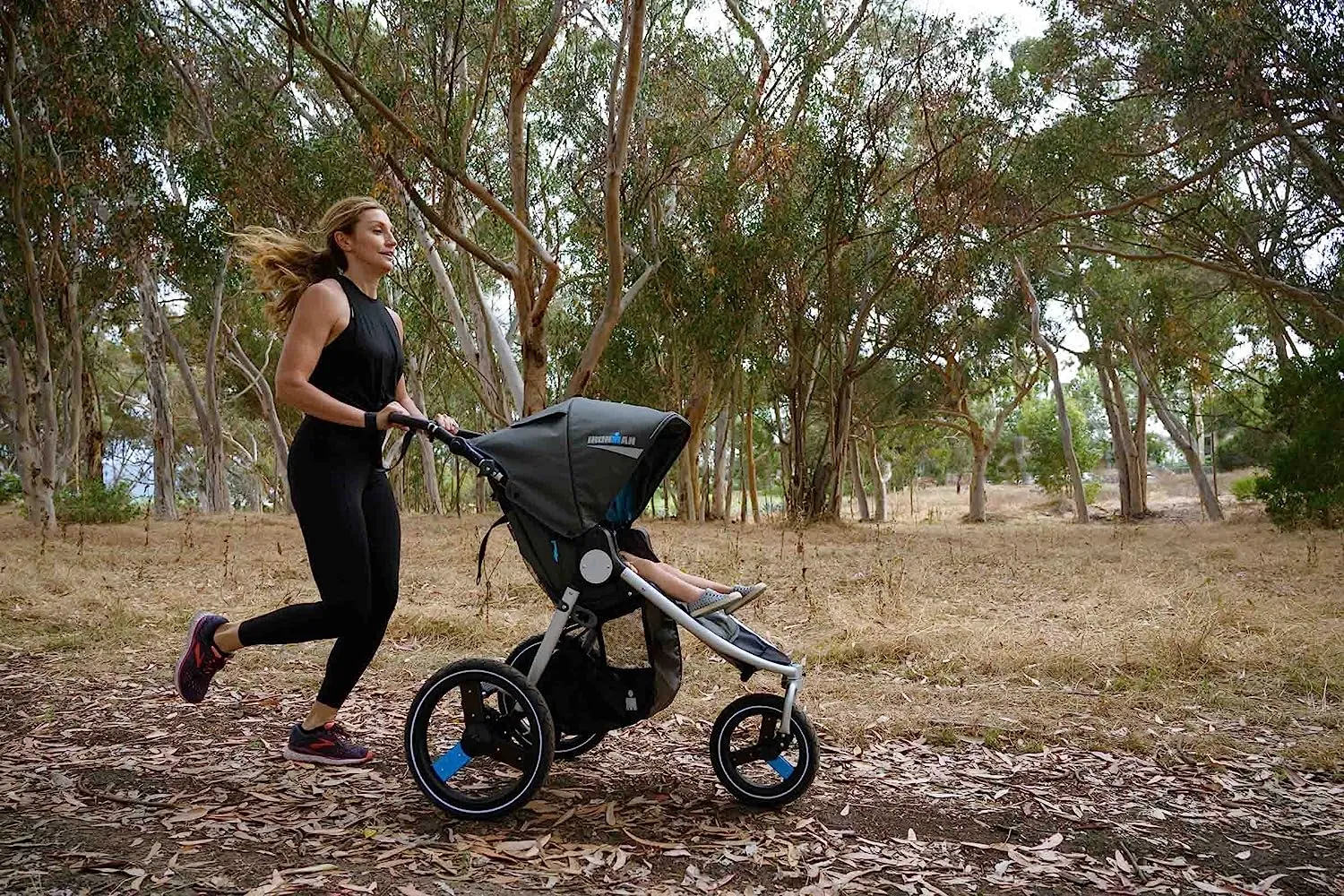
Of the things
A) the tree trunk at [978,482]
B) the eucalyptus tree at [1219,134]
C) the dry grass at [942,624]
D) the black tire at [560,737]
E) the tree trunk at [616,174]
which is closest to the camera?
the black tire at [560,737]

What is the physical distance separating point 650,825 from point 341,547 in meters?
1.31

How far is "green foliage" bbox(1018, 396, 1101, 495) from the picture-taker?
117 ft

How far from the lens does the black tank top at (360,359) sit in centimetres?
328

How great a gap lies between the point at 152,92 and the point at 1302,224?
15477 mm

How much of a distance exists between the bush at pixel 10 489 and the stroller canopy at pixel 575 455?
19.0 meters

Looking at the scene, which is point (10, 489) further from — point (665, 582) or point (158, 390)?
point (665, 582)

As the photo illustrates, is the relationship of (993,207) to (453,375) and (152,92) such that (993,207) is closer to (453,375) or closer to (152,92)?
(152,92)

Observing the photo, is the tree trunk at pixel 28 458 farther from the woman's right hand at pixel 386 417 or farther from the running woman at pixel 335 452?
the woman's right hand at pixel 386 417

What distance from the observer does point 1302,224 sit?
1395 centimetres

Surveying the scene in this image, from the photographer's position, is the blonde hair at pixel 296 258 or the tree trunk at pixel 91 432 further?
the tree trunk at pixel 91 432

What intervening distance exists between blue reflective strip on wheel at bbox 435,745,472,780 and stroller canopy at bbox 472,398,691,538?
30.0 inches

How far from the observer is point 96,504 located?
45.0 ft

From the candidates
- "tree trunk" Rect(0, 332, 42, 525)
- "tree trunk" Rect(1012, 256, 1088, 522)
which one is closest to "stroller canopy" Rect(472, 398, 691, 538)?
"tree trunk" Rect(0, 332, 42, 525)

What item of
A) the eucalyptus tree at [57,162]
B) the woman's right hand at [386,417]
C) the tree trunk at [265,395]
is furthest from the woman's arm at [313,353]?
the tree trunk at [265,395]
